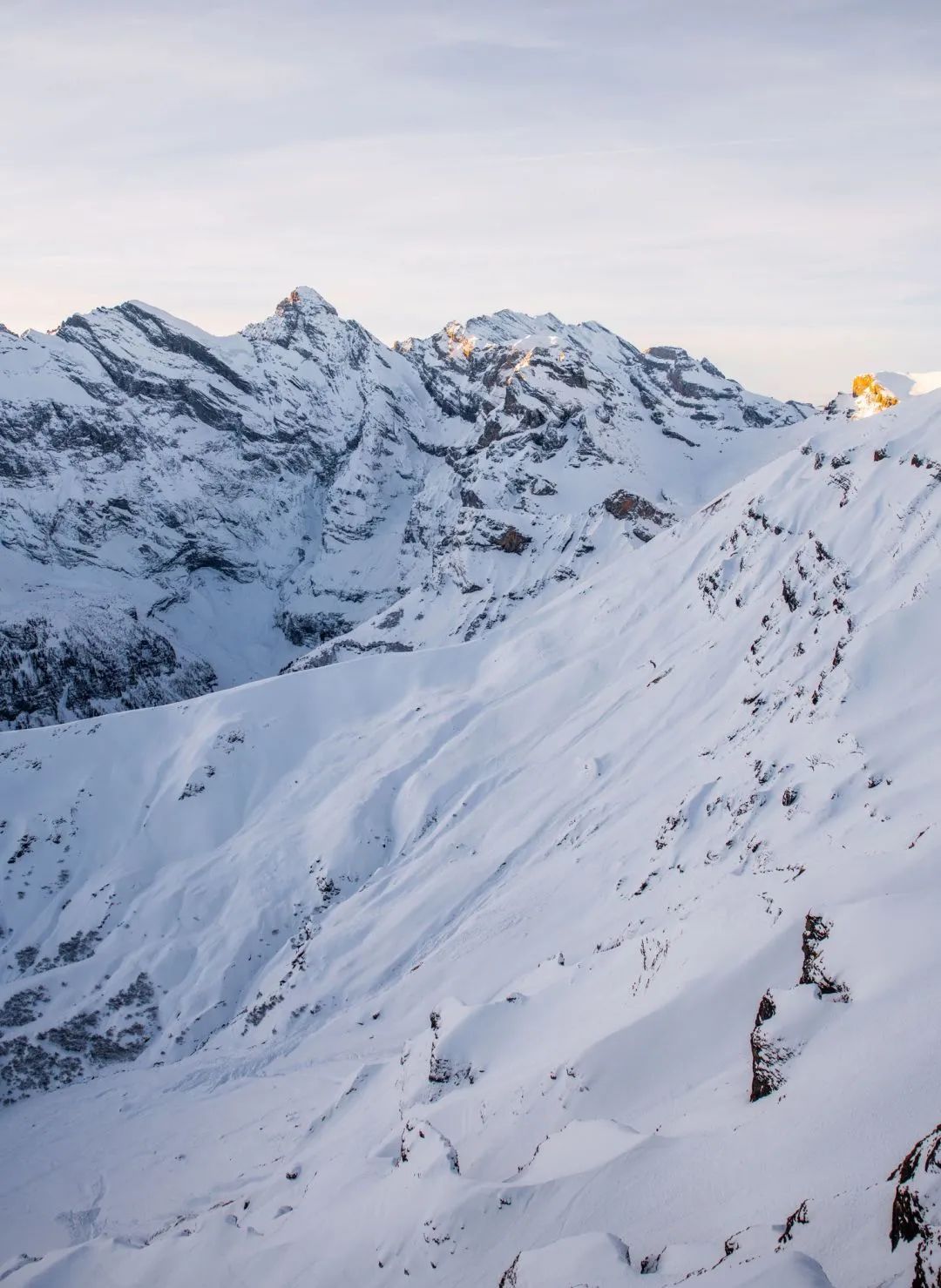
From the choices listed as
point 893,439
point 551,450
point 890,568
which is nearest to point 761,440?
point 551,450

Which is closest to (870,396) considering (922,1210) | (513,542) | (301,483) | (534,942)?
(513,542)

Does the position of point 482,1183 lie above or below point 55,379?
below

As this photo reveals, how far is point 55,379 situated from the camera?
172 metres

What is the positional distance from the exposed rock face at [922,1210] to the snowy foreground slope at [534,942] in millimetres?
39

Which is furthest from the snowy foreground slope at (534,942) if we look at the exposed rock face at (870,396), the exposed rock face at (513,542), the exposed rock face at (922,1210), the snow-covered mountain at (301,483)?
the snow-covered mountain at (301,483)

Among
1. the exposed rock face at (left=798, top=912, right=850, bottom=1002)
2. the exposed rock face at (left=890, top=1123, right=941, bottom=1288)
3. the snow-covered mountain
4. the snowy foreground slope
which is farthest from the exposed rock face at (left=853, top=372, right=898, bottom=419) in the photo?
the exposed rock face at (left=890, top=1123, right=941, bottom=1288)

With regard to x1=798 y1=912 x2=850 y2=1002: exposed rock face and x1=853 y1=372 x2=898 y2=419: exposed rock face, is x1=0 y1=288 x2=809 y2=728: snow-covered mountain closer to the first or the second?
x1=853 y1=372 x2=898 y2=419: exposed rock face

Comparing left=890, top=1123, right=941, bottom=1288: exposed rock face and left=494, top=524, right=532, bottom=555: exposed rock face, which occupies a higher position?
left=494, top=524, right=532, bottom=555: exposed rock face

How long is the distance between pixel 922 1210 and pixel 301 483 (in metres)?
181

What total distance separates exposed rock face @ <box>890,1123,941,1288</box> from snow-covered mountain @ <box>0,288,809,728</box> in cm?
9047

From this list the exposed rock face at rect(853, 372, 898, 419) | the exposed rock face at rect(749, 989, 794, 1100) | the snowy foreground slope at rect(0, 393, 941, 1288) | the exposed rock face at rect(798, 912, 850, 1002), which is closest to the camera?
the snowy foreground slope at rect(0, 393, 941, 1288)

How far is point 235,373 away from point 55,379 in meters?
35.9

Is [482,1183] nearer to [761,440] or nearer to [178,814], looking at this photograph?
[178,814]

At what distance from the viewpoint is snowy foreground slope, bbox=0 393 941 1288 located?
11.1 metres
